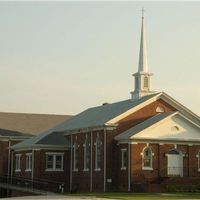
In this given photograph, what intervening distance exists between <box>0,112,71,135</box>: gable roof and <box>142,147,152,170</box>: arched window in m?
23.8

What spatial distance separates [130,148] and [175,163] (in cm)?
461

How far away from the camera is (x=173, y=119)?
171 feet

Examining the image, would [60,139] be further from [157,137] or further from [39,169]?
[157,137]

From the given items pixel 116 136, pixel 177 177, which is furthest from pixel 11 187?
pixel 177 177

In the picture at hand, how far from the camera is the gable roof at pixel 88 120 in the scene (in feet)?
181

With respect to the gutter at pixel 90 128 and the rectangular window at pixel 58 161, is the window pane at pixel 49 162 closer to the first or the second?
the rectangular window at pixel 58 161

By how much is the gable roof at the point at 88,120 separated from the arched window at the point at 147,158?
4370mm

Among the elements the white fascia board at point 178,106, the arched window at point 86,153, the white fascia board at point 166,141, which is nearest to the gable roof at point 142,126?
the white fascia board at point 166,141

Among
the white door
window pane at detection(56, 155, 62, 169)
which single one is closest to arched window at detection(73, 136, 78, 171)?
window pane at detection(56, 155, 62, 169)

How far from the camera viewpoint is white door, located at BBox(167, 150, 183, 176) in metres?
52.1

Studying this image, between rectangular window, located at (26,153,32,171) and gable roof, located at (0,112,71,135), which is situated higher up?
gable roof, located at (0,112,71,135)

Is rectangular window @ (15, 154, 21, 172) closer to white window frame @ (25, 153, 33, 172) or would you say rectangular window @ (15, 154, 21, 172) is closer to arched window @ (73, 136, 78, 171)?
white window frame @ (25, 153, 33, 172)

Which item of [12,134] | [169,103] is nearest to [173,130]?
[169,103]

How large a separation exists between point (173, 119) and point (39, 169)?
14816 millimetres
